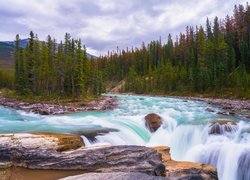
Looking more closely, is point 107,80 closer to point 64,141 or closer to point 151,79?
point 151,79

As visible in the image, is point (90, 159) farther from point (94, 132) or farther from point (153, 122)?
point (153, 122)

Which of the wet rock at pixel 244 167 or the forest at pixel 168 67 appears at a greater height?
the forest at pixel 168 67

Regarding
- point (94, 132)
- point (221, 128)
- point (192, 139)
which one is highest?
point (94, 132)

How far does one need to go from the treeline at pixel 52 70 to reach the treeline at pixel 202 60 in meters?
36.1

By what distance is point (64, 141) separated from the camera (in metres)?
12.8

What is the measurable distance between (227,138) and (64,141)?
548 inches

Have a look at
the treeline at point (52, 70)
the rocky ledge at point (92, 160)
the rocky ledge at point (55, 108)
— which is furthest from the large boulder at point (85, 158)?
the treeline at point (52, 70)

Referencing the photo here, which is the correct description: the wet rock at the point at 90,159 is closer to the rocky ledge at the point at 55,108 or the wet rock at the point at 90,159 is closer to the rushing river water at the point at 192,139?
the rushing river water at the point at 192,139

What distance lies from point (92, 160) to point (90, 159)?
0.10 meters

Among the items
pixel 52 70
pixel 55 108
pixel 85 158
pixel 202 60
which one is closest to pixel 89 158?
pixel 85 158

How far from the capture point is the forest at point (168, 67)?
6662 centimetres

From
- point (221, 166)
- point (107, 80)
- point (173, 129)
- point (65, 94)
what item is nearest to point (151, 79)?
point (107, 80)

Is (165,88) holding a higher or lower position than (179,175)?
higher

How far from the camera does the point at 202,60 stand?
301 ft
